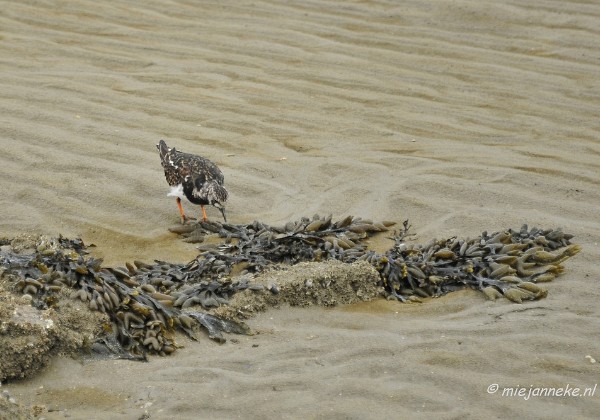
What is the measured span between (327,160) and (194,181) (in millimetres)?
1361

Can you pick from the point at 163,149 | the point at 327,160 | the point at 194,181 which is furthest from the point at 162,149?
the point at 327,160

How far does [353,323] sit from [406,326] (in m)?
0.28

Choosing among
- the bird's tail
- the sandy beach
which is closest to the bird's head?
the bird's tail

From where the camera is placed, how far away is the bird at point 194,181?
630 centimetres

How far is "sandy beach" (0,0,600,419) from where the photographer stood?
4309 millimetres

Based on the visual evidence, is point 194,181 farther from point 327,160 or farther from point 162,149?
point 327,160

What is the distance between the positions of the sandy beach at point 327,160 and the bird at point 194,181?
204 mm

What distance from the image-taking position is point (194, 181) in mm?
6312

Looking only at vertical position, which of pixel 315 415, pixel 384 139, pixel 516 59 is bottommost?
pixel 315 415

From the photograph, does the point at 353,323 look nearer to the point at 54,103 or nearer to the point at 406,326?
the point at 406,326

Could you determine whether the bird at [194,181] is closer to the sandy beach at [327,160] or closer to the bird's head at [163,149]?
the bird's head at [163,149]

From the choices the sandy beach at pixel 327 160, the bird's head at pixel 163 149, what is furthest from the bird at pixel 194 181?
the sandy beach at pixel 327 160

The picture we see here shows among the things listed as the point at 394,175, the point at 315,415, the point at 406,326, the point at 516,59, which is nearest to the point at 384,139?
the point at 394,175

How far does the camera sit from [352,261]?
5.55 metres
